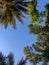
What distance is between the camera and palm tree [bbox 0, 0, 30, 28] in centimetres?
3612

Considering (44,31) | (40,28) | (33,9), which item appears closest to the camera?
(33,9)

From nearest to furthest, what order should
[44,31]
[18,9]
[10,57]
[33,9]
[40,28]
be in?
[33,9] → [44,31] → [40,28] → [10,57] → [18,9]

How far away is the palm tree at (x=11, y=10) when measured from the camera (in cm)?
3612

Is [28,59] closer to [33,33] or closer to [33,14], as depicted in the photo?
[33,33]

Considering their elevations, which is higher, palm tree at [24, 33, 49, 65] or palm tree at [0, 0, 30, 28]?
palm tree at [0, 0, 30, 28]

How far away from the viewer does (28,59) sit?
110ft

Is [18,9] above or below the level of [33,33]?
above

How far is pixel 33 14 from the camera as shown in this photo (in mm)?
23812

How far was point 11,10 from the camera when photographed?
37406 mm

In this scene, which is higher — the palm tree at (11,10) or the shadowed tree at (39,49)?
the palm tree at (11,10)

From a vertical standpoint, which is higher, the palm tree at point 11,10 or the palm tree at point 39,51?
the palm tree at point 11,10

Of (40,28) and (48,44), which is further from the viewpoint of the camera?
(48,44)

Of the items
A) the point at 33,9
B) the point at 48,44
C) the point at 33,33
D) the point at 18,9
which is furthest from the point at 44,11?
the point at 18,9

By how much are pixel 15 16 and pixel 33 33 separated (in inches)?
360
